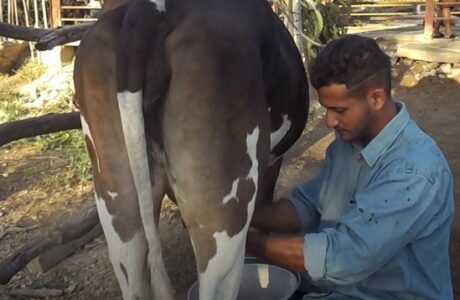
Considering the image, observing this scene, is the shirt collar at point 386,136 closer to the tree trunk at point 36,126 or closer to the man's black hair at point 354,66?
the man's black hair at point 354,66

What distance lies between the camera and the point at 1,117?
7.94 m

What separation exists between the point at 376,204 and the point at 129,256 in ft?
2.71

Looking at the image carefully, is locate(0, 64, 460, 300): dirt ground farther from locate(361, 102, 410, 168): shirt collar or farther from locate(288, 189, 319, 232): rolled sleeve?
locate(361, 102, 410, 168): shirt collar

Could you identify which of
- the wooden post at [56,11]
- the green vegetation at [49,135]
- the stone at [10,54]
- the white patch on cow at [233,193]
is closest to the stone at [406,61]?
the green vegetation at [49,135]

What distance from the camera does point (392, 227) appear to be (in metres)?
2.14

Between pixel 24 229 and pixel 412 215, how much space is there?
3083mm

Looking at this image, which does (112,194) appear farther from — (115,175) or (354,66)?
(354,66)

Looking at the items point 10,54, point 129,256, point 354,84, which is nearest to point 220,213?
point 129,256

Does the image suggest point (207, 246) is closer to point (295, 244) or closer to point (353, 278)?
point (295, 244)

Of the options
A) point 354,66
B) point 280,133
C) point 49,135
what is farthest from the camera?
point 49,135

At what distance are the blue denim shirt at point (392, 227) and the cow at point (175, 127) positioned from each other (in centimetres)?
31

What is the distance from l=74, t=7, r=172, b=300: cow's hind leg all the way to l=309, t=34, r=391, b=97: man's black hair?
63cm

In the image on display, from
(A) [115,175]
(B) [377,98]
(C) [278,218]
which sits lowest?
(C) [278,218]

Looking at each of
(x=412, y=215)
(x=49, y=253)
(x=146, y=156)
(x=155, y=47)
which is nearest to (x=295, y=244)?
(x=412, y=215)
